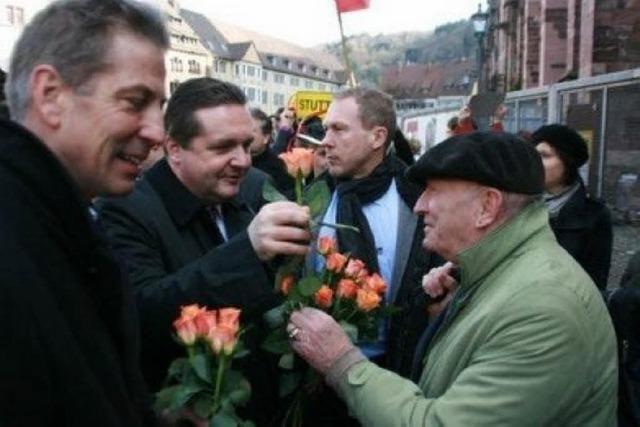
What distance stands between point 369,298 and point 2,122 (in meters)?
1.21

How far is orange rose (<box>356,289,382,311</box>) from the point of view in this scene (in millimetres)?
2080

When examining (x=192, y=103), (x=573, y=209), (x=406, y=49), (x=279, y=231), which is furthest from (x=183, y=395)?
(x=406, y=49)

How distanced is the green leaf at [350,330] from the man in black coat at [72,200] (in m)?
0.78

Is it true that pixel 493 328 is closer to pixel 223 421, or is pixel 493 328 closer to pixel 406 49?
pixel 223 421

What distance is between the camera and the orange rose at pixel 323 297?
2023 mm

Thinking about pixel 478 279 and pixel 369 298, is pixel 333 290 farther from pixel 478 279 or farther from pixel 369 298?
pixel 478 279

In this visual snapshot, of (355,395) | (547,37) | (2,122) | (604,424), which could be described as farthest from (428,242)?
(547,37)

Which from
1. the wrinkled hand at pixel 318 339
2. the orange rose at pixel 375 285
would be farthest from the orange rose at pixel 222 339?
the orange rose at pixel 375 285

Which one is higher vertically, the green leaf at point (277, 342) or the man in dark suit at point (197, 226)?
the man in dark suit at point (197, 226)

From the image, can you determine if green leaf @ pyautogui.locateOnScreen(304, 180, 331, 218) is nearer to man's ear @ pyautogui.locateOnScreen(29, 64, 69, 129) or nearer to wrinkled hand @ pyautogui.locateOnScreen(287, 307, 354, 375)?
wrinkled hand @ pyautogui.locateOnScreen(287, 307, 354, 375)

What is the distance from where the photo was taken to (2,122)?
1164 mm

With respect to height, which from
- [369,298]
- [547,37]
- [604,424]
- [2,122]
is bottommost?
[604,424]

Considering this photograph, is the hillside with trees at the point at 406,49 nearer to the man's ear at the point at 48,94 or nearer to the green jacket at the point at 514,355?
the green jacket at the point at 514,355

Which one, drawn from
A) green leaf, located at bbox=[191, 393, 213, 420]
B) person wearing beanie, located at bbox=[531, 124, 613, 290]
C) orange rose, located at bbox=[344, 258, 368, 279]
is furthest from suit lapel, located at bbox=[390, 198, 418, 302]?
person wearing beanie, located at bbox=[531, 124, 613, 290]
